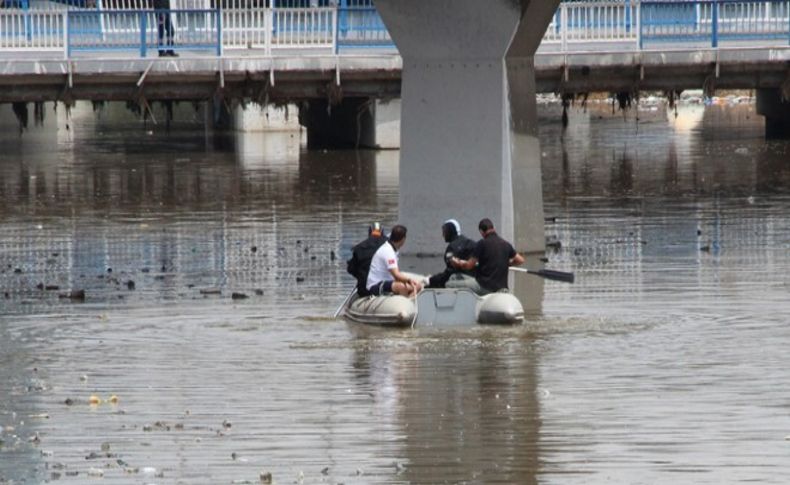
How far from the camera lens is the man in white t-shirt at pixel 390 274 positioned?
1938cm

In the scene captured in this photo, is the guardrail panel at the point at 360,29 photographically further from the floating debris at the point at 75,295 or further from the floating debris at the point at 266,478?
the floating debris at the point at 266,478

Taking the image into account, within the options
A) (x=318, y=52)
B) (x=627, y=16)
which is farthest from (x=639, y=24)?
(x=318, y=52)

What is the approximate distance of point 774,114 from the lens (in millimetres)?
58469

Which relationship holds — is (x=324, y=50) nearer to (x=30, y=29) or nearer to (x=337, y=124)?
(x=30, y=29)

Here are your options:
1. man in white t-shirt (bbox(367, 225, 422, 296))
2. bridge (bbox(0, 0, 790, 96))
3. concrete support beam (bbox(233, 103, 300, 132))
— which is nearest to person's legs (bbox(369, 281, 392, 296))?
man in white t-shirt (bbox(367, 225, 422, 296))

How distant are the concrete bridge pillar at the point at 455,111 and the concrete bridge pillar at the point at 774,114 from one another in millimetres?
33916

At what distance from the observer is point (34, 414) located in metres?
14.5

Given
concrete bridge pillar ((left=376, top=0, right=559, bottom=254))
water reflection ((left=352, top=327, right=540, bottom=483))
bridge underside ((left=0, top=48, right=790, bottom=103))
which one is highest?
bridge underside ((left=0, top=48, right=790, bottom=103))

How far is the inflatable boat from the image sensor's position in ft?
62.3

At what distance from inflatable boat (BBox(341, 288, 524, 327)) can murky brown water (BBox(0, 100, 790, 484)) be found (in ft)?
0.90

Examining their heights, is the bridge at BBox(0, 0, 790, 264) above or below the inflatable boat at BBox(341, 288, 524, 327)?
above

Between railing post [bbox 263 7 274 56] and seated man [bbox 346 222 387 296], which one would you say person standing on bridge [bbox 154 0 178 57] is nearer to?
railing post [bbox 263 7 274 56]

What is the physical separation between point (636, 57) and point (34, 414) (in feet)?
86.3

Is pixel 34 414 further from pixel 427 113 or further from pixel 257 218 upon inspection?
pixel 257 218
